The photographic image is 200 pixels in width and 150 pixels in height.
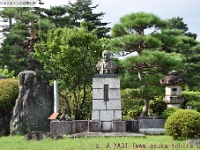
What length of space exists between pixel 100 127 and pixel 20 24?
1272 centimetres

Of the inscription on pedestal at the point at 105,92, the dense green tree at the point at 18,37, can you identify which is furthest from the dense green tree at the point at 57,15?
the inscription on pedestal at the point at 105,92

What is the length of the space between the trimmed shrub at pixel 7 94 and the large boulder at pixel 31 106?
67cm

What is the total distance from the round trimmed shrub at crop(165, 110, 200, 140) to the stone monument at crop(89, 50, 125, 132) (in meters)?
2.35

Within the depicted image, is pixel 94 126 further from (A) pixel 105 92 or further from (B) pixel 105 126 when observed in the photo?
(A) pixel 105 92

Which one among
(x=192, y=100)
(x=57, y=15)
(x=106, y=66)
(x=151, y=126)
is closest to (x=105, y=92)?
(x=106, y=66)

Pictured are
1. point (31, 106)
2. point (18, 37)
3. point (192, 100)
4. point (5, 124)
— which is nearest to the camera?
point (31, 106)

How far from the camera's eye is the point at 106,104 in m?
13.0

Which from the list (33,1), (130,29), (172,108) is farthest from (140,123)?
(33,1)

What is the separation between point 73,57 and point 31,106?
2.60 m

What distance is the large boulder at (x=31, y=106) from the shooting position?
45.9ft

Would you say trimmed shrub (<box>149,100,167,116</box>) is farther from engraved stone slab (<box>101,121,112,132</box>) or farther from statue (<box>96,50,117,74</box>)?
engraved stone slab (<box>101,121,112,132</box>)

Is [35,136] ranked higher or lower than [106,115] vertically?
lower

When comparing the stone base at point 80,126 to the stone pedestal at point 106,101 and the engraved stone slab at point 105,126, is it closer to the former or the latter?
the stone pedestal at point 106,101

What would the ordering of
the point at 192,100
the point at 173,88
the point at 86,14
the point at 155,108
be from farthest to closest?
the point at 86,14 → the point at 155,108 → the point at 192,100 → the point at 173,88
